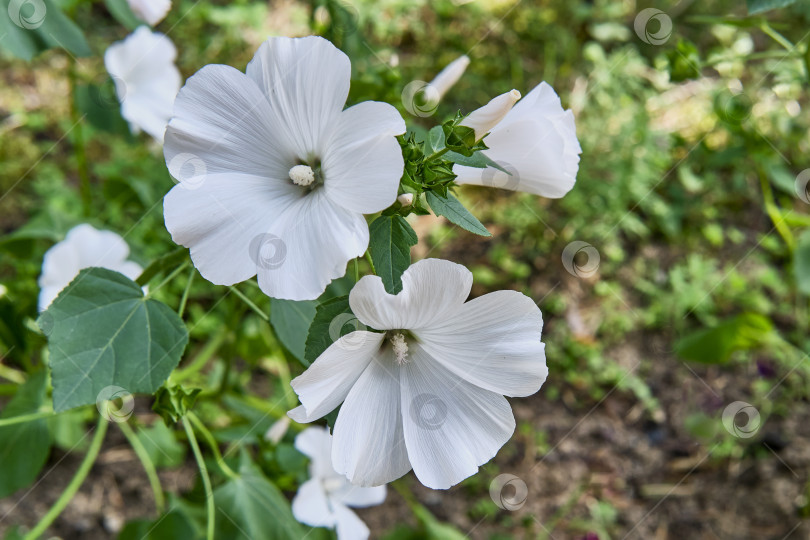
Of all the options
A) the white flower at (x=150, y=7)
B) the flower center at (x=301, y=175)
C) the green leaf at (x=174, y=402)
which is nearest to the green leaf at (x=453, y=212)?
the flower center at (x=301, y=175)

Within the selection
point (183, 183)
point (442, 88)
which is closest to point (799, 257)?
point (442, 88)

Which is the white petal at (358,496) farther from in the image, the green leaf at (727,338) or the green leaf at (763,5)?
the green leaf at (763,5)

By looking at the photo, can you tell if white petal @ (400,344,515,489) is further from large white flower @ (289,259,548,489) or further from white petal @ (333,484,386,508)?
white petal @ (333,484,386,508)

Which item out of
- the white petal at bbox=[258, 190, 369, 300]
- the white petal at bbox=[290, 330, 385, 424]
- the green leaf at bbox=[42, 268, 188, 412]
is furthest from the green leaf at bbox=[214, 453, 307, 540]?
the white petal at bbox=[258, 190, 369, 300]

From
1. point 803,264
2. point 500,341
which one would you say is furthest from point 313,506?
point 803,264

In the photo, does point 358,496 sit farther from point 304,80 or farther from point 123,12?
point 123,12
